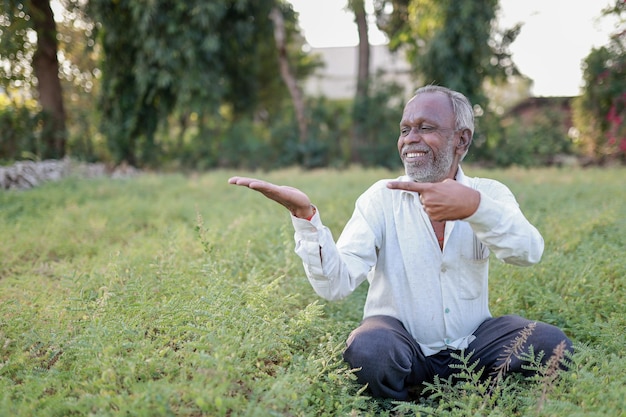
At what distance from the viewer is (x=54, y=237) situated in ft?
16.0

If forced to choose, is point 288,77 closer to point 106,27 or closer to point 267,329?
point 106,27

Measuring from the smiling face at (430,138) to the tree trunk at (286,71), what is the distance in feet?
38.2

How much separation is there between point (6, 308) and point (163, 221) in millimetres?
2889

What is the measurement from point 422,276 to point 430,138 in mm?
714

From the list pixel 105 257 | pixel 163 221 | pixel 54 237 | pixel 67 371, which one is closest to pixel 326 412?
pixel 67 371

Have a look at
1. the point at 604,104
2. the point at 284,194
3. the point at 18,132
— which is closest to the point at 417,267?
the point at 284,194

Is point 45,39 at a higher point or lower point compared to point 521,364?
higher

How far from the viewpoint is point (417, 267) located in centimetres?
271

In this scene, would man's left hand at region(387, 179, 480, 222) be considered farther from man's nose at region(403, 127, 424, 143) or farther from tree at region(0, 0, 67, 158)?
tree at region(0, 0, 67, 158)

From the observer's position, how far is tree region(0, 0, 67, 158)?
1035cm

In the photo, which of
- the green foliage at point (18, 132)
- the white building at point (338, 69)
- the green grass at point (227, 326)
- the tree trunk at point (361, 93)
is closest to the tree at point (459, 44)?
the tree trunk at point (361, 93)

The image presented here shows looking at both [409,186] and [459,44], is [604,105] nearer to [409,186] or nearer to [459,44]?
[459,44]

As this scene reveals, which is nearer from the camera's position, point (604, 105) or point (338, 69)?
point (604, 105)

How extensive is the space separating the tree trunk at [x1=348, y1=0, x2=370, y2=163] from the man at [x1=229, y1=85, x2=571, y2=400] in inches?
474
